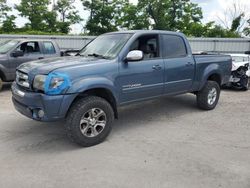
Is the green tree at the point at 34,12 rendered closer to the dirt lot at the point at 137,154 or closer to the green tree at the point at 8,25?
the green tree at the point at 8,25

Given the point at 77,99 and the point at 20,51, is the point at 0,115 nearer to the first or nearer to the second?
the point at 77,99

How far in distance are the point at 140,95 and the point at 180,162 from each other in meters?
1.68

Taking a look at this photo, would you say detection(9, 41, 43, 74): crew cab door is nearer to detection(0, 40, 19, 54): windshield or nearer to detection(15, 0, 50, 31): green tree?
detection(0, 40, 19, 54): windshield

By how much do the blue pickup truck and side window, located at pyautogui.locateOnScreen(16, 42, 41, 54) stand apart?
4.33 m

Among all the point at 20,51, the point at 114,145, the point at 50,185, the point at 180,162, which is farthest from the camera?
the point at 20,51

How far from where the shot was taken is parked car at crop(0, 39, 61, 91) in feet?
29.3

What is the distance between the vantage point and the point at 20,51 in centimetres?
920

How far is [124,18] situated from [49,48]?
75.3ft

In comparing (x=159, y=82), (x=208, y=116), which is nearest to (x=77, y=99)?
(x=159, y=82)

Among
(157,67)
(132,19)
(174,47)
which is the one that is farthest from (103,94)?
(132,19)

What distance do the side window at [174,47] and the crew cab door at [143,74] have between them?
250mm

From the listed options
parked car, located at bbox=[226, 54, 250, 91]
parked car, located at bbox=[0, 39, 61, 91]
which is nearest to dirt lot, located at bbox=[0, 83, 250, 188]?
parked car, located at bbox=[0, 39, 61, 91]

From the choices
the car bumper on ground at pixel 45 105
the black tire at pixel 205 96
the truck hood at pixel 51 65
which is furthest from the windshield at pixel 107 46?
the black tire at pixel 205 96

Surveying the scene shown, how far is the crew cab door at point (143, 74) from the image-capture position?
5.13 metres
